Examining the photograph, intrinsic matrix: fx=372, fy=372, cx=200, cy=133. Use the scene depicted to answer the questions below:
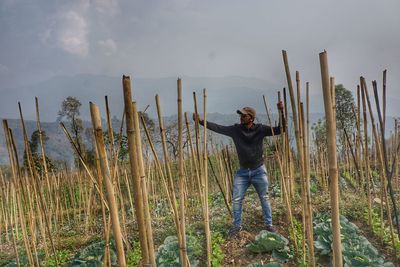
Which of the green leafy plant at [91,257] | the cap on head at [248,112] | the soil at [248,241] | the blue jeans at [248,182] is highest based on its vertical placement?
the cap on head at [248,112]

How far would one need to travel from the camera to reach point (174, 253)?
14.3 ft

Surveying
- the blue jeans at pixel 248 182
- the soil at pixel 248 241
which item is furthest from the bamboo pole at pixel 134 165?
the blue jeans at pixel 248 182

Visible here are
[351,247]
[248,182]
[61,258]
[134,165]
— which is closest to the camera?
[134,165]

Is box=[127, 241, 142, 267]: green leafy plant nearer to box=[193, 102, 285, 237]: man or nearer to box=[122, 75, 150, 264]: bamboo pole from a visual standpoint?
box=[193, 102, 285, 237]: man

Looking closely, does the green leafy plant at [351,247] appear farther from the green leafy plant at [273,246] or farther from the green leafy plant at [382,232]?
the green leafy plant at [273,246]

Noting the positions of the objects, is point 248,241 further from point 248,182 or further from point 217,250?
point 248,182

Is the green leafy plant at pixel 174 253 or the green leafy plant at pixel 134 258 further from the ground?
the green leafy plant at pixel 174 253

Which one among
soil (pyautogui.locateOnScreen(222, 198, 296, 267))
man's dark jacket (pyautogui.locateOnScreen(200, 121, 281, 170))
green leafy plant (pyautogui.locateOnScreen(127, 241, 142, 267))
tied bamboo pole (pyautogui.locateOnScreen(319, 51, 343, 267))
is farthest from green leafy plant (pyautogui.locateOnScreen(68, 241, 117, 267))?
tied bamboo pole (pyautogui.locateOnScreen(319, 51, 343, 267))

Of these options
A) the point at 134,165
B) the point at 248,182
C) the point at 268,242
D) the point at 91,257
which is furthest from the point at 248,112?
the point at 134,165

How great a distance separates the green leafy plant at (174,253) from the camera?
4206 mm

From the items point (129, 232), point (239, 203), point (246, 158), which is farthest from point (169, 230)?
point (246, 158)

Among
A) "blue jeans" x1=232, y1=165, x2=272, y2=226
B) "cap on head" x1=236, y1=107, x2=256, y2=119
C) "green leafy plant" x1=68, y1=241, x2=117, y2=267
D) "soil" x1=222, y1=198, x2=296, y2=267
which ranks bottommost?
"soil" x1=222, y1=198, x2=296, y2=267

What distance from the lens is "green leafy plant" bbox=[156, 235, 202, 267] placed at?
166 inches

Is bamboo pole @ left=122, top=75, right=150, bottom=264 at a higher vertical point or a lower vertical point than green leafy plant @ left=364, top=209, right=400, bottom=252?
higher
